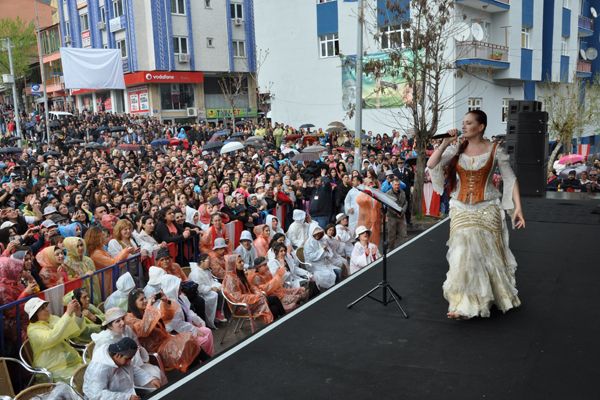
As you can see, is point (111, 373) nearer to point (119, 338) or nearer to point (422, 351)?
point (119, 338)

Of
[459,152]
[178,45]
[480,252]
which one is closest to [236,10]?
[178,45]

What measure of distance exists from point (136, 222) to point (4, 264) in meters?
3.08

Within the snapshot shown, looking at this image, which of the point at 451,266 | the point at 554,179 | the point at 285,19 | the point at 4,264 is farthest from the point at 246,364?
the point at 285,19

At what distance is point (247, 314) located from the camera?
7551 millimetres

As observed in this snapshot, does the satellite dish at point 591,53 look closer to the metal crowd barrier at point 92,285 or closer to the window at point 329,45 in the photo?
the window at point 329,45

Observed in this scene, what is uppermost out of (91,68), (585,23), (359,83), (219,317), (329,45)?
Result: (585,23)

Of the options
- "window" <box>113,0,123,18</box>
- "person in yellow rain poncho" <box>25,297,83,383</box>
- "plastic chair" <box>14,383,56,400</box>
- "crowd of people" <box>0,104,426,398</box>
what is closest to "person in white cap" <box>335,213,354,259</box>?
"crowd of people" <box>0,104,426,398</box>

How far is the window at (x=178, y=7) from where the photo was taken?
37.2m

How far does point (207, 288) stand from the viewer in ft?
25.0

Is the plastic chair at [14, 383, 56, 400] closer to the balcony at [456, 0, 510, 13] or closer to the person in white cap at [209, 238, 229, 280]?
the person in white cap at [209, 238, 229, 280]

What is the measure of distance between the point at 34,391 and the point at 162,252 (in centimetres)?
289

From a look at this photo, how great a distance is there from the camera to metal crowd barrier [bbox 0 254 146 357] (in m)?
5.54

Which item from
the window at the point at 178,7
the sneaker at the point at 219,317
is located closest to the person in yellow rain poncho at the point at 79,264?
the sneaker at the point at 219,317

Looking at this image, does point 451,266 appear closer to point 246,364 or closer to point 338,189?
point 246,364
